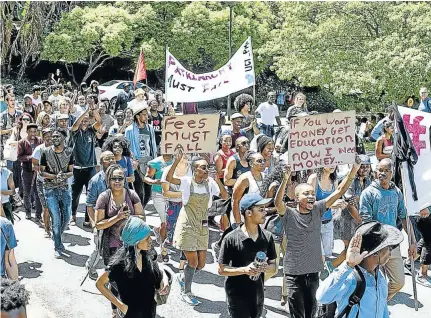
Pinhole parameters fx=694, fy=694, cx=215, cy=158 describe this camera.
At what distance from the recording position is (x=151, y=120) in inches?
436

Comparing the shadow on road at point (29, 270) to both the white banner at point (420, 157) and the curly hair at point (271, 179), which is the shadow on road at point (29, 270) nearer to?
the curly hair at point (271, 179)

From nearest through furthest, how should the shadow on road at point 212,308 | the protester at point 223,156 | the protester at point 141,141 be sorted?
the shadow on road at point 212,308 < the protester at point 223,156 < the protester at point 141,141

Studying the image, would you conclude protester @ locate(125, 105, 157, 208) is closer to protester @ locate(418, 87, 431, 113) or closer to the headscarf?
the headscarf

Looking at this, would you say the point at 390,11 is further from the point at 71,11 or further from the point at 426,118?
the point at 71,11

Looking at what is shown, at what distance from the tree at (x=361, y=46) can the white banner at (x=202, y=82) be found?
275 inches

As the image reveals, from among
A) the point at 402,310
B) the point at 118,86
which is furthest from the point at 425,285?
the point at 118,86

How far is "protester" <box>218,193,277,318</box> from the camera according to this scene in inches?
200

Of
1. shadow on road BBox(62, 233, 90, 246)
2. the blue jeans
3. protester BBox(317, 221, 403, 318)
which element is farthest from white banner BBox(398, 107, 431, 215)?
shadow on road BBox(62, 233, 90, 246)

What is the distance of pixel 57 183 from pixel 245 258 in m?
3.87

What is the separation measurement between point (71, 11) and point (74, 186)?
21.3m

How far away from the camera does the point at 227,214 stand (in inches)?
321

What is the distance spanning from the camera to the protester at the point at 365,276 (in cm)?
413

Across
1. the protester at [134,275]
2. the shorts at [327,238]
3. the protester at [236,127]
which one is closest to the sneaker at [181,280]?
the shorts at [327,238]

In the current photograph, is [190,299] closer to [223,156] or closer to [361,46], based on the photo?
[223,156]
